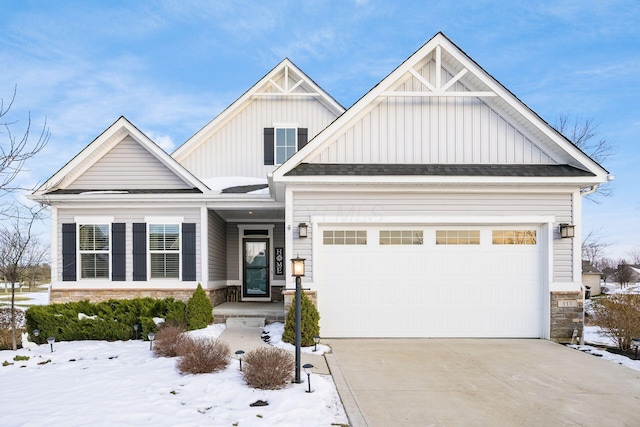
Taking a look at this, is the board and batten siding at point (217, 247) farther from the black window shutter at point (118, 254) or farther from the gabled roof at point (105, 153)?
the black window shutter at point (118, 254)

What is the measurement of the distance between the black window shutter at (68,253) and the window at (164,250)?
1894mm

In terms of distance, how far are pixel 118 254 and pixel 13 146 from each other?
6.01m

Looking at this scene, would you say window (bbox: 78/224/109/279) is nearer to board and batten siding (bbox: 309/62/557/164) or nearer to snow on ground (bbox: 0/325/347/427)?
snow on ground (bbox: 0/325/347/427)

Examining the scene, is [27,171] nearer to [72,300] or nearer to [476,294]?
[72,300]

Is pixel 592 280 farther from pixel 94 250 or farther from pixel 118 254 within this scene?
pixel 94 250

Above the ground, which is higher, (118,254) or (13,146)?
(13,146)

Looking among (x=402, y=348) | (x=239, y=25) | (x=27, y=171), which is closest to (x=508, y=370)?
(x=402, y=348)

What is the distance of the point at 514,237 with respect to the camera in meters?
9.48

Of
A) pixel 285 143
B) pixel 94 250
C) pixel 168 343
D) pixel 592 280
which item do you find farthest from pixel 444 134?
pixel 592 280

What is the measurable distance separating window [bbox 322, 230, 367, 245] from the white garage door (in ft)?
0.07

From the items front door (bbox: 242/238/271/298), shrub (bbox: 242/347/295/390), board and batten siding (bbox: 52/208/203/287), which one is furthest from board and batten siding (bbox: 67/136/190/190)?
shrub (bbox: 242/347/295/390)

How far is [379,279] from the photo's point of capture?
930cm

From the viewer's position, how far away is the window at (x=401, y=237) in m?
9.42

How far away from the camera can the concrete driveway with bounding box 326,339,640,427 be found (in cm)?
501
